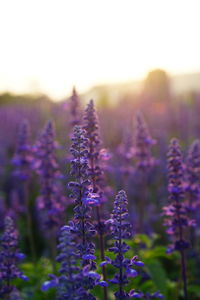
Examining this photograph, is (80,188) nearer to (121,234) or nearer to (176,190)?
(121,234)

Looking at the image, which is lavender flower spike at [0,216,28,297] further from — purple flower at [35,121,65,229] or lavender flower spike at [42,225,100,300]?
purple flower at [35,121,65,229]

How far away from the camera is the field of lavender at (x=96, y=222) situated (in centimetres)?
371

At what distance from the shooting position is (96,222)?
212 inches

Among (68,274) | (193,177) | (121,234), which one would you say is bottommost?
(68,274)

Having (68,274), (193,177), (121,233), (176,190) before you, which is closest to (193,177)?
(193,177)

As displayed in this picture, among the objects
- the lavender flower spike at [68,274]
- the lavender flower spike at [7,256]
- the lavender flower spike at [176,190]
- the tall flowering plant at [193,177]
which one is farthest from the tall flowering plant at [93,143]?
the lavender flower spike at [68,274]

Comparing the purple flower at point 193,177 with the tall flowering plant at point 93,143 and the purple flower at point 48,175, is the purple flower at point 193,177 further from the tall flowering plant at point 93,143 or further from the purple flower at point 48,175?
the purple flower at point 48,175

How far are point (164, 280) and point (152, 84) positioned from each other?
1217 inches

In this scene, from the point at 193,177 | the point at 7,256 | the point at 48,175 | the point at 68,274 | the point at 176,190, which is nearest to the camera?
the point at 68,274

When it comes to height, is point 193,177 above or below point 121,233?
above

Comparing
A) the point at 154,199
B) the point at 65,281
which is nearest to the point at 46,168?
the point at 65,281

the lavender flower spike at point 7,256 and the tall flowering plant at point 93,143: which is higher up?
the tall flowering plant at point 93,143

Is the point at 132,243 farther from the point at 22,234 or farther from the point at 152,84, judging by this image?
the point at 152,84

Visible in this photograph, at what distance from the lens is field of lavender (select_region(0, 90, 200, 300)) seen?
371 cm
